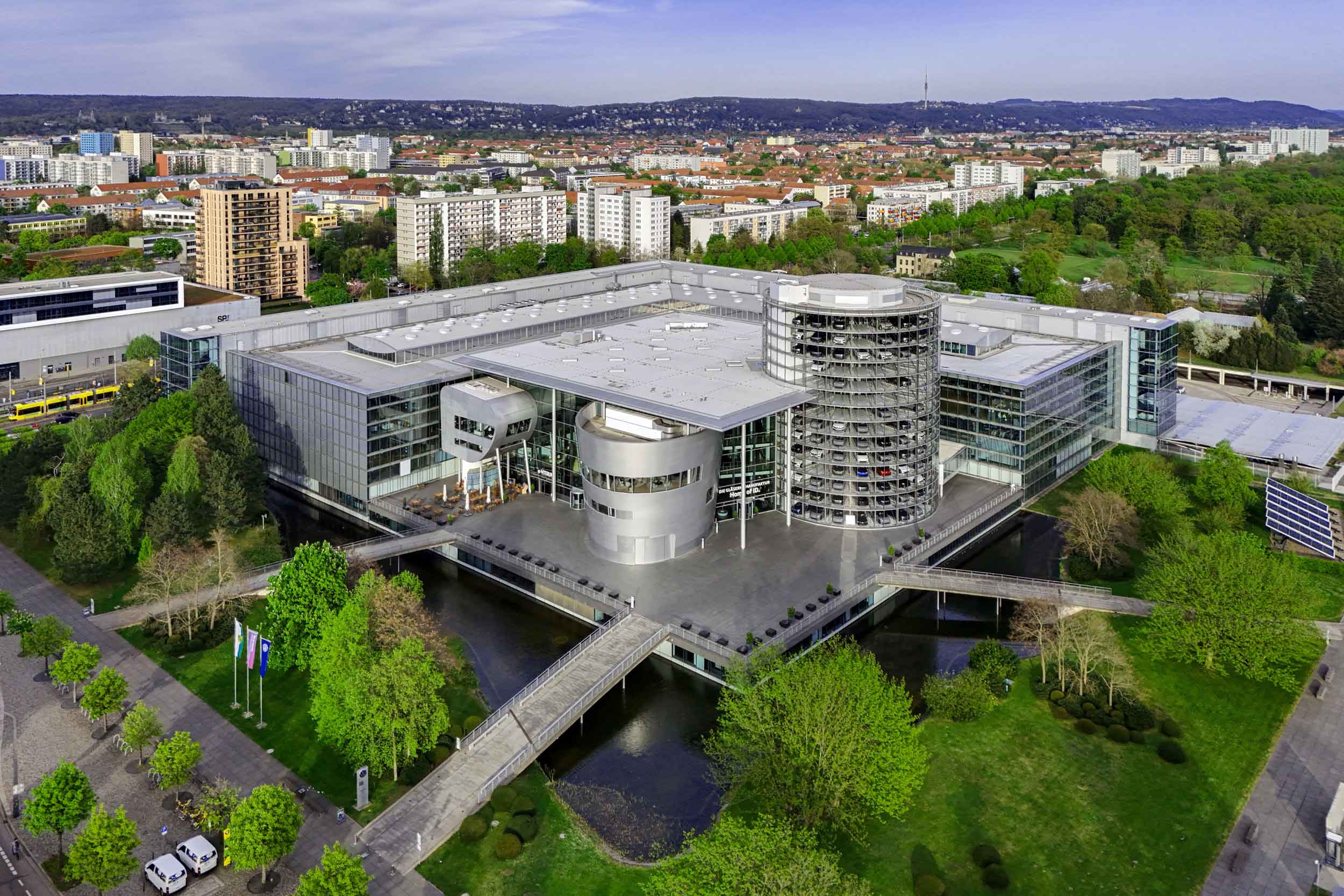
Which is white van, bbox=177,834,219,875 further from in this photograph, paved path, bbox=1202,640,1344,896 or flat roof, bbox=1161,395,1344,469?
flat roof, bbox=1161,395,1344,469

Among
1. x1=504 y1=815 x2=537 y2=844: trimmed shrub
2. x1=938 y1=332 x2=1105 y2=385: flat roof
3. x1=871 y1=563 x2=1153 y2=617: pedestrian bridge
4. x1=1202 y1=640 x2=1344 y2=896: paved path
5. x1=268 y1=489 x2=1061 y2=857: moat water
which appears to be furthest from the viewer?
x1=938 y1=332 x2=1105 y2=385: flat roof

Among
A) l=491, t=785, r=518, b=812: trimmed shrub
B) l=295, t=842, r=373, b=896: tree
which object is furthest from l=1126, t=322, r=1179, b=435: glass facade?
l=295, t=842, r=373, b=896: tree

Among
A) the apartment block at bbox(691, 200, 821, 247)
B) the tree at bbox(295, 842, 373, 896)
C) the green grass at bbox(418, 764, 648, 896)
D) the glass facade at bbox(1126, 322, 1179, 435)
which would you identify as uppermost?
the apartment block at bbox(691, 200, 821, 247)

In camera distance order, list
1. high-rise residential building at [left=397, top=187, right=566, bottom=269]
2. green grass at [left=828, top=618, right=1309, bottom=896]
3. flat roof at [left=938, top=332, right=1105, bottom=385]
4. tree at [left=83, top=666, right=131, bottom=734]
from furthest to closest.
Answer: high-rise residential building at [left=397, top=187, right=566, bottom=269] → flat roof at [left=938, top=332, right=1105, bottom=385] → tree at [left=83, top=666, right=131, bottom=734] → green grass at [left=828, top=618, right=1309, bottom=896]

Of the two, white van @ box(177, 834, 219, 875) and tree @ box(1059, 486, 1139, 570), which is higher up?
tree @ box(1059, 486, 1139, 570)

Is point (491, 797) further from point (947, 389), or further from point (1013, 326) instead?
point (1013, 326)

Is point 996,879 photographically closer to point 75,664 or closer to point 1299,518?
point 75,664

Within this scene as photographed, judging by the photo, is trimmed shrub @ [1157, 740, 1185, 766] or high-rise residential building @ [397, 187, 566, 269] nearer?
trimmed shrub @ [1157, 740, 1185, 766]
